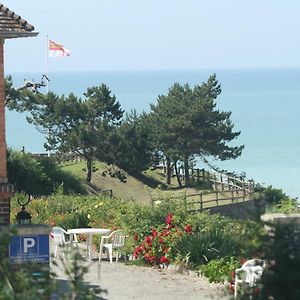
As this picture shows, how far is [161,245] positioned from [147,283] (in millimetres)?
1861

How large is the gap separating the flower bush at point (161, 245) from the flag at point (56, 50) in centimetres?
4488

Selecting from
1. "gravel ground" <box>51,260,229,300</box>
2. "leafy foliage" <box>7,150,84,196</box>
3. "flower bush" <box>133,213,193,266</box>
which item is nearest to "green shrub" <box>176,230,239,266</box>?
"flower bush" <box>133,213,193,266</box>

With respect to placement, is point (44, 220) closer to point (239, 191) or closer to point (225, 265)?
point (225, 265)

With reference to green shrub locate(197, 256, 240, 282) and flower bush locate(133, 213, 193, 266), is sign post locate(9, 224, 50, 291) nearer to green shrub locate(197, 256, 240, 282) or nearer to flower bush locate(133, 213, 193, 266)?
green shrub locate(197, 256, 240, 282)

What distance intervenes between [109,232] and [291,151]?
262ft

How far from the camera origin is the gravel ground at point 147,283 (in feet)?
54.7

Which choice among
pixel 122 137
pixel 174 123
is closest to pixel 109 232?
pixel 122 137

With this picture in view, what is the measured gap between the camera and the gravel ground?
16672mm

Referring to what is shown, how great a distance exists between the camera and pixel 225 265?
17938mm

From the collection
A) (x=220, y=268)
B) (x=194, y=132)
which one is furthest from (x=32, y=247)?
(x=194, y=132)

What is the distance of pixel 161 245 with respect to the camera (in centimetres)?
1961

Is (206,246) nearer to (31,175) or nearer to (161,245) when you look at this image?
(161,245)

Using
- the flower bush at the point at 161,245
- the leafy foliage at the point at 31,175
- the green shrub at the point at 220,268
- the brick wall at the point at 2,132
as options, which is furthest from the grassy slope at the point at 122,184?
the brick wall at the point at 2,132

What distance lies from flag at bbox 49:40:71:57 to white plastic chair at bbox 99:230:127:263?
1723 inches
